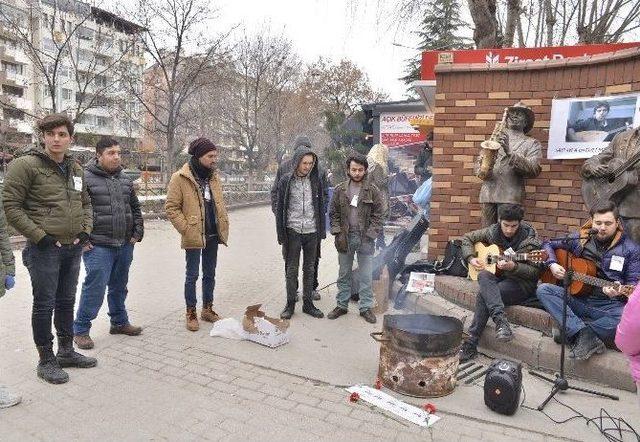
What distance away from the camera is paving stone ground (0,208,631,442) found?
309 cm

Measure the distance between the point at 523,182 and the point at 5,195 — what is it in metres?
4.73

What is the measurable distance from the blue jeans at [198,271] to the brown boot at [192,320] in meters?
0.05

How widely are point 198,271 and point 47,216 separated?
175 centimetres

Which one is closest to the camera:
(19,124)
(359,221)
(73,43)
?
(359,221)

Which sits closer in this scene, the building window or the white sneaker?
the white sneaker

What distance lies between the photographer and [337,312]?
18.2ft

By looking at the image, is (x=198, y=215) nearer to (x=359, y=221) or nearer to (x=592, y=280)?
(x=359, y=221)

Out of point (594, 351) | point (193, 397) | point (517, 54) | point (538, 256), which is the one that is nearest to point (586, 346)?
point (594, 351)

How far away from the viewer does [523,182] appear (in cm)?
529

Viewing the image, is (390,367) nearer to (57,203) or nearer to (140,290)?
(57,203)

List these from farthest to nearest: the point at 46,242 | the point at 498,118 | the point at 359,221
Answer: the point at 498,118, the point at 359,221, the point at 46,242

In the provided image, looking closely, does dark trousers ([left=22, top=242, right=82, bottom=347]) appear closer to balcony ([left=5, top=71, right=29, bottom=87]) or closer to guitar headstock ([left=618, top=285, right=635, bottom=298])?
guitar headstock ([left=618, top=285, right=635, bottom=298])

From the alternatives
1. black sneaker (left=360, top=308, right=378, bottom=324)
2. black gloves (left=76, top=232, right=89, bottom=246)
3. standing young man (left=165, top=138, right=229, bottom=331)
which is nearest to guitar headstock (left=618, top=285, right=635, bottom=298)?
black sneaker (left=360, top=308, right=378, bottom=324)

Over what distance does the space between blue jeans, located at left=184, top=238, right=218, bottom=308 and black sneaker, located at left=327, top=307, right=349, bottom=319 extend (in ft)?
4.32
